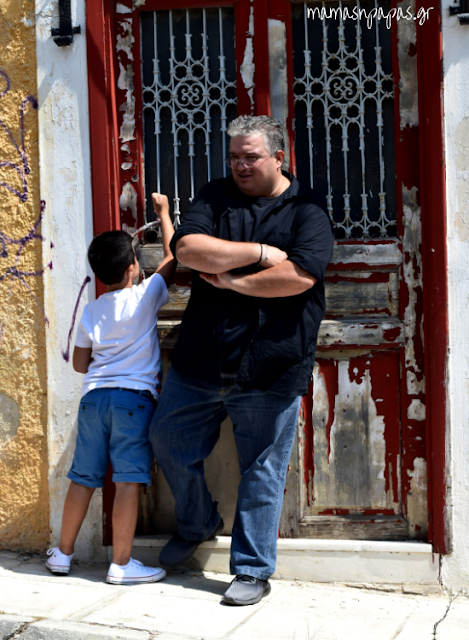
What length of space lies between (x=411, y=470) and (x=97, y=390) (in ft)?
5.07

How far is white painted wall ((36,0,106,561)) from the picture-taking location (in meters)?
3.31

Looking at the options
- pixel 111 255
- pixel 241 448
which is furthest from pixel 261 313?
pixel 111 255

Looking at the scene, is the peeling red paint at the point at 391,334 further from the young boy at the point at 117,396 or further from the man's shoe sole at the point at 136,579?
the man's shoe sole at the point at 136,579

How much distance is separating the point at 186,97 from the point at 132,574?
2.32 metres

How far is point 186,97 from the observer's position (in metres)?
3.36

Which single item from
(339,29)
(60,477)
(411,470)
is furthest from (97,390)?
(339,29)

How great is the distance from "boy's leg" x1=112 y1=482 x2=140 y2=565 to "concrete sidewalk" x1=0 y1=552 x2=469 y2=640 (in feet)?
0.66

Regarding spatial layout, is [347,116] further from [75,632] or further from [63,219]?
[75,632]

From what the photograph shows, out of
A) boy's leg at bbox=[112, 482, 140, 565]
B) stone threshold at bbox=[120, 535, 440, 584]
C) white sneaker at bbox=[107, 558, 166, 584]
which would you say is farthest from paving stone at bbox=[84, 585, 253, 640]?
stone threshold at bbox=[120, 535, 440, 584]

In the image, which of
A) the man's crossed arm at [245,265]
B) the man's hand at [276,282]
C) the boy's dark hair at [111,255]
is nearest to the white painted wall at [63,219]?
the boy's dark hair at [111,255]

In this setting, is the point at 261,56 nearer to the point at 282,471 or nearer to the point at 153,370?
the point at 153,370

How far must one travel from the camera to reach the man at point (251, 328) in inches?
109

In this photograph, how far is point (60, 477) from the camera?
3.35 meters

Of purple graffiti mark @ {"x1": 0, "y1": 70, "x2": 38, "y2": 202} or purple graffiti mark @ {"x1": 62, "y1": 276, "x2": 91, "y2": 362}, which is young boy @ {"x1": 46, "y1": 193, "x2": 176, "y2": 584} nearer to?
purple graffiti mark @ {"x1": 62, "y1": 276, "x2": 91, "y2": 362}
